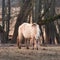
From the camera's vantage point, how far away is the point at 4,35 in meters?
28.7

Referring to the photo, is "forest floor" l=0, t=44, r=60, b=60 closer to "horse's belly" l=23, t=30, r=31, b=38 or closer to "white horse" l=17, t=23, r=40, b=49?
"white horse" l=17, t=23, r=40, b=49

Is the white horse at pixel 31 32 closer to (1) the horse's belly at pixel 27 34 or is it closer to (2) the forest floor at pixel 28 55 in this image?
(1) the horse's belly at pixel 27 34

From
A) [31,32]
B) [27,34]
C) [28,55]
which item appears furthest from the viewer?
[27,34]

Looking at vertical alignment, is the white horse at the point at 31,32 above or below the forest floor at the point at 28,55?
above

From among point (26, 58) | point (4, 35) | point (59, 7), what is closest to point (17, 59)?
point (26, 58)

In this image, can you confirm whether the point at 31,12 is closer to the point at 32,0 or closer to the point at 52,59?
the point at 32,0

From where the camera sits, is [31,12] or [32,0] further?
[31,12]

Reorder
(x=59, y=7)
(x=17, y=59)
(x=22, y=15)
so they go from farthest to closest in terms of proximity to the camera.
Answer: (x=59, y=7), (x=22, y=15), (x=17, y=59)

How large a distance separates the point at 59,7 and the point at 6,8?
11.2m

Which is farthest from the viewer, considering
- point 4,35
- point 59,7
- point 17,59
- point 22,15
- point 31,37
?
point 59,7

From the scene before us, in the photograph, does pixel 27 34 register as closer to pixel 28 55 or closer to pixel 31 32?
pixel 31 32

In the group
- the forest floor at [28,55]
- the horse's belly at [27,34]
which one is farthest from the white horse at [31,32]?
the forest floor at [28,55]

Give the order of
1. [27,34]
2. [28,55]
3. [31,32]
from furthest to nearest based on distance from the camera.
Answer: [27,34]
[31,32]
[28,55]

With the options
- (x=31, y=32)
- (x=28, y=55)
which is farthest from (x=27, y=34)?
(x=28, y=55)
